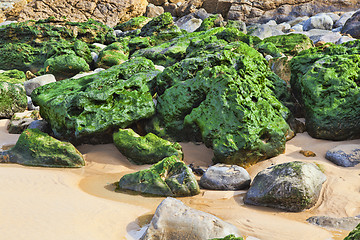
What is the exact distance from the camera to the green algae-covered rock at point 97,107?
19.5 ft

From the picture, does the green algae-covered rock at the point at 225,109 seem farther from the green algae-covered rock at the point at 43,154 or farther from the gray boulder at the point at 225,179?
the green algae-covered rock at the point at 43,154

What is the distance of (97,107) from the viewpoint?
20.1 ft

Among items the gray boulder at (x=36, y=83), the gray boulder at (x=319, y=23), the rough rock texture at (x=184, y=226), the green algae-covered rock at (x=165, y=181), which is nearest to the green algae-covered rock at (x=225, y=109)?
the green algae-covered rock at (x=165, y=181)

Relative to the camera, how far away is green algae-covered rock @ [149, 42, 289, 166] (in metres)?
5.25

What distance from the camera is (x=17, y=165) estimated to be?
5188mm

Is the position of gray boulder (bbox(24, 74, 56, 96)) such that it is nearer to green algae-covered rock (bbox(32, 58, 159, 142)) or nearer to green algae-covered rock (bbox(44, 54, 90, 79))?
green algae-covered rock (bbox(44, 54, 90, 79))

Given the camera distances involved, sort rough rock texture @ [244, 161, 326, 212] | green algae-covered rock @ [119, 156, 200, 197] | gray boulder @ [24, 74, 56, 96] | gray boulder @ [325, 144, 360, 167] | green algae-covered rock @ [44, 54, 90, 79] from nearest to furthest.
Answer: rough rock texture @ [244, 161, 326, 212] < green algae-covered rock @ [119, 156, 200, 197] < gray boulder @ [325, 144, 360, 167] < gray boulder @ [24, 74, 56, 96] < green algae-covered rock @ [44, 54, 90, 79]

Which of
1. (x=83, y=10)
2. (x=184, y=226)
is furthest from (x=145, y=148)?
(x=83, y=10)

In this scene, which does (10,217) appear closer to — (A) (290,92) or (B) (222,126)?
(B) (222,126)

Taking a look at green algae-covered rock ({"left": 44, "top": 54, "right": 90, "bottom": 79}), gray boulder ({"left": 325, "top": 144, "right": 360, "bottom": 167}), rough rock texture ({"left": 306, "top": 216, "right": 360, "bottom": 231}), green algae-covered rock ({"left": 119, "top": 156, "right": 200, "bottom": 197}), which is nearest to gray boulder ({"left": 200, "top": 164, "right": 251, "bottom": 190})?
green algae-covered rock ({"left": 119, "top": 156, "right": 200, "bottom": 197})

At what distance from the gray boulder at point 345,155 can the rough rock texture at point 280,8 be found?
17.4 meters

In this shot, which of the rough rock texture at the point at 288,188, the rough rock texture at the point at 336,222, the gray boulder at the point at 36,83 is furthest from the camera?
the gray boulder at the point at 36,83

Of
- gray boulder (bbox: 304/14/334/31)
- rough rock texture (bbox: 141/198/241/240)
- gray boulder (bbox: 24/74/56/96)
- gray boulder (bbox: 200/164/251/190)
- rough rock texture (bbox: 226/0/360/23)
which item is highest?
rough rock texture (bbox: 226/0/360/23)

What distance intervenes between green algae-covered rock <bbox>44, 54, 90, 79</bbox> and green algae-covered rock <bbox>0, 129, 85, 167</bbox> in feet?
18.0
